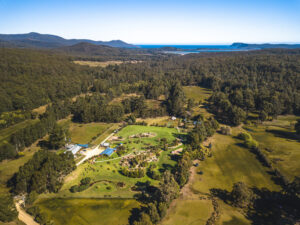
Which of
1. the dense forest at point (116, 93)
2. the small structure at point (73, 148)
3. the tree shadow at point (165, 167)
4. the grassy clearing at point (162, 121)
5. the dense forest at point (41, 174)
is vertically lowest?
the tree shadow at point (165, 167)

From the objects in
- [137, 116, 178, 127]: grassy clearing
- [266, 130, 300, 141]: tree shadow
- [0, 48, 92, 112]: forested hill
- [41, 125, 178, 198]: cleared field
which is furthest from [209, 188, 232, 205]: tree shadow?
[0, 48, 92, 112]: forested hill

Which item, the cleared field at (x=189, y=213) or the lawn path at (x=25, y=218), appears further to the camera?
the cleared field at (x=189, y=213)

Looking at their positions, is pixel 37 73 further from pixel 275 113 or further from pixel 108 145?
pixel 275 113

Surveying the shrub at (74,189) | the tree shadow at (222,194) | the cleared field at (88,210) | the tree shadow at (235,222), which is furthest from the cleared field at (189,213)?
the shrub at (74,189)

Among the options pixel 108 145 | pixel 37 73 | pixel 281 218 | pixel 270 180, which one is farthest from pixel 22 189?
pixel 37 73

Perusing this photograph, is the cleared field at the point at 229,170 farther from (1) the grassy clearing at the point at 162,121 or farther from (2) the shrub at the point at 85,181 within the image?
(2) the shrub at the point at 85,181

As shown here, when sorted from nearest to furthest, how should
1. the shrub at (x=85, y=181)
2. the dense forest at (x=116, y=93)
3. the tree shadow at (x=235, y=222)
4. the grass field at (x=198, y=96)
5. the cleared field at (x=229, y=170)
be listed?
the tree shadow at (x=235, y=222), the shrub at (x=85, y=181), the cleared field at (x=229, y=170), the dense forest at (x=116, y=93), the grass field at (x=198, y=96)
